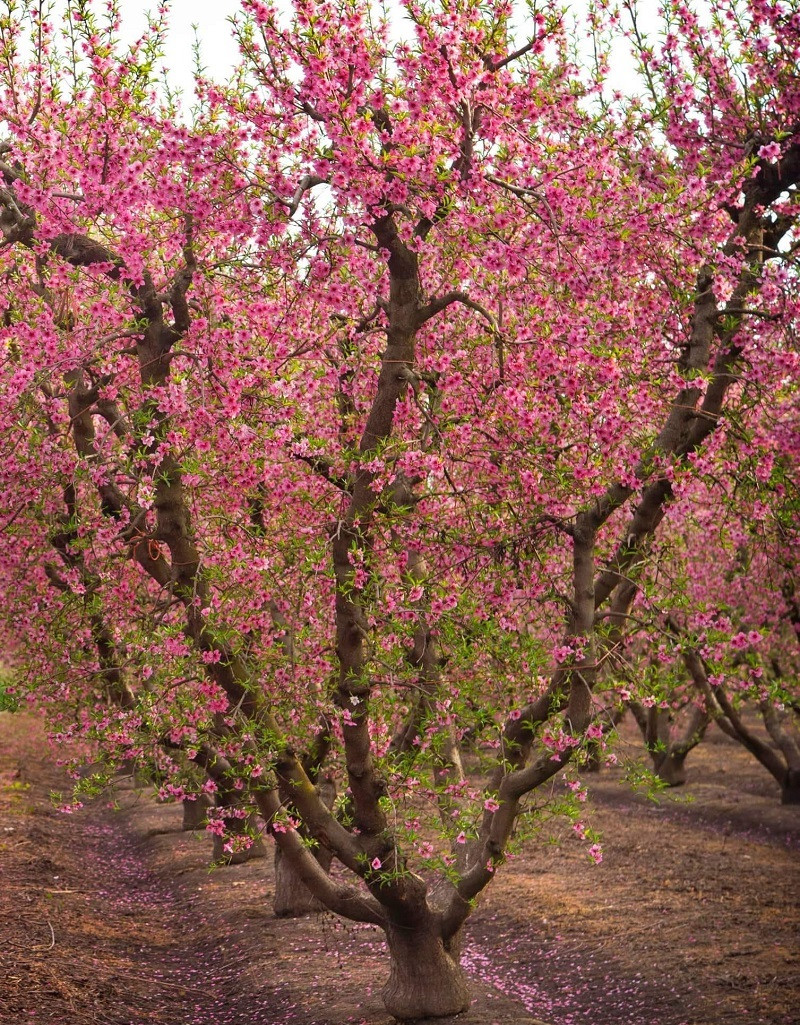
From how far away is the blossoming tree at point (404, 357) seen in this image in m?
7.14

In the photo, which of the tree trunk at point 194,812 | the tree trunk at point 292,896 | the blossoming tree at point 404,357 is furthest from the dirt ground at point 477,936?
the blossoming tree at point 404,357

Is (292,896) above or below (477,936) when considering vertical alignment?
above

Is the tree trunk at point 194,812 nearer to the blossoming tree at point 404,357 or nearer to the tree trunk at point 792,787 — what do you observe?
the blossoming tree at point 404,357

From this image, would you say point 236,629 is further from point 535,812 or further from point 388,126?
point 388,126

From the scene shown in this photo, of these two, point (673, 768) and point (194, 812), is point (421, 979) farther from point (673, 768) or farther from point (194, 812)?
point (673, 768)

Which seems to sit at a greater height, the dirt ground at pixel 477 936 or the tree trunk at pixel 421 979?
the tree trunk at pixel 421 979

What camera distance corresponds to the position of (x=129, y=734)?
327 inches

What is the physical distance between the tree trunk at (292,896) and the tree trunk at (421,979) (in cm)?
378

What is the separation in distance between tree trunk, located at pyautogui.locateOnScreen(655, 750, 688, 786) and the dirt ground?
2514mm

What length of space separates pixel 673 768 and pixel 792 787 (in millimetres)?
3355

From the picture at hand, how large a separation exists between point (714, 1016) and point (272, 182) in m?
7.86

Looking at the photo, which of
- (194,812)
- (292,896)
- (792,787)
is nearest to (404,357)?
(292,896)

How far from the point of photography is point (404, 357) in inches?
315

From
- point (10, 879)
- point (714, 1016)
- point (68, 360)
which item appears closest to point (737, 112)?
point (68, 360)
